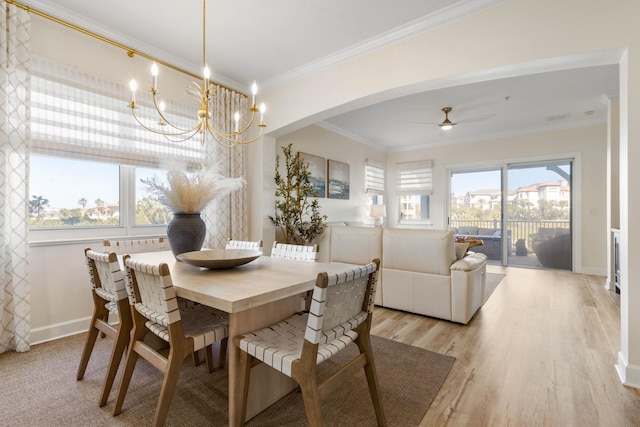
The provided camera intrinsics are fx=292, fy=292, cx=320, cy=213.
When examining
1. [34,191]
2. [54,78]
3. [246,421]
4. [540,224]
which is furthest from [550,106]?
[34,191]

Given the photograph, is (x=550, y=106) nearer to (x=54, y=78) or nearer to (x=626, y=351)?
(x=626, y=351)

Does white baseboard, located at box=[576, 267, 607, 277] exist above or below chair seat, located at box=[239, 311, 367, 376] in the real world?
below

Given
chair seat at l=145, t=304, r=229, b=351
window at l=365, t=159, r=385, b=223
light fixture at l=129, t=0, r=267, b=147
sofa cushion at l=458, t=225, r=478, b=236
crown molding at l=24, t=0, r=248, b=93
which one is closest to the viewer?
chair seat at l=145, t=304, r=229, b=351

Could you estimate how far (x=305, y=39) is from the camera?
2.85 metres

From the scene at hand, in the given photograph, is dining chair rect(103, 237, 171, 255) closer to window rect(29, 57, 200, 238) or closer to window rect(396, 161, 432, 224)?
window rect(29, 57, 200, 238)

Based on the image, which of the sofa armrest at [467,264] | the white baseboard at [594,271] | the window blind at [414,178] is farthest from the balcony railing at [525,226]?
the sofa armrest at [467,264]

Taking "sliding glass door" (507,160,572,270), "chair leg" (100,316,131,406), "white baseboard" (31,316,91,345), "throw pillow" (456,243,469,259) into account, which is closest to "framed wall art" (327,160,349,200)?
"throw pillow" (456,243,469,259)

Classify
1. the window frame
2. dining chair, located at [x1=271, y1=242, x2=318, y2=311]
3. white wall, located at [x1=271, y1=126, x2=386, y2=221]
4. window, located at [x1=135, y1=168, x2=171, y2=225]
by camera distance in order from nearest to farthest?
dining chair, located at [x1=271, y1=242, x2=318, y2=311] < the window frame < window, located at [x1=135, y1=168, x2=171, y2=225] < white wall, located at [x1=271, y1=126, x2=386, y2=221]

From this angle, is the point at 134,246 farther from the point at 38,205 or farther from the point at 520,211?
the point at 520,211

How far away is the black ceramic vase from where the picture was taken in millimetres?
2002

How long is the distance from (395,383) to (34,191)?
3191 millimetres

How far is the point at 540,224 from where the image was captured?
18.1 feet

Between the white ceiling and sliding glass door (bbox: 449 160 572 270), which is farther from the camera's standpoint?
sliding glass door (bbox: 449 160 572 270)

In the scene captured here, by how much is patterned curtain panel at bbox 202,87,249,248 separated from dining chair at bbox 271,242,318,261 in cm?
138
